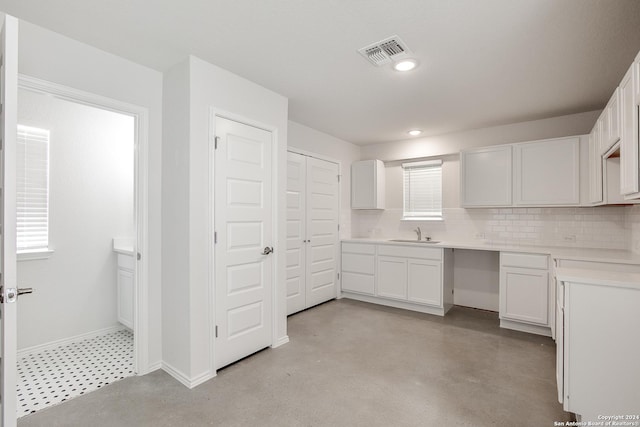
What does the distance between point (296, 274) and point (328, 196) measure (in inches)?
50.7

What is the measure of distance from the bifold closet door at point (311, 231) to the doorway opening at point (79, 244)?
5.94 ft

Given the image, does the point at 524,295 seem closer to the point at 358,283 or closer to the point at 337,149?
the point at 358,283

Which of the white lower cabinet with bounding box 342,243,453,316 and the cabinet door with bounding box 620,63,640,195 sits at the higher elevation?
the cabinet door with bounding box 620,63,640,195

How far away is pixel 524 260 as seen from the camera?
3.45 meters

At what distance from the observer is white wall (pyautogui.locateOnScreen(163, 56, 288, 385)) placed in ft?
7.89

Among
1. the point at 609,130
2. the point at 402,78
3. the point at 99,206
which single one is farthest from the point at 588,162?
the point at 99,206

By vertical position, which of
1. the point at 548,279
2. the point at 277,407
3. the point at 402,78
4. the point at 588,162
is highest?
the point at 402,78

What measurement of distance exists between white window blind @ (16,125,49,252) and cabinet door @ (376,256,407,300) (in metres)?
3.97

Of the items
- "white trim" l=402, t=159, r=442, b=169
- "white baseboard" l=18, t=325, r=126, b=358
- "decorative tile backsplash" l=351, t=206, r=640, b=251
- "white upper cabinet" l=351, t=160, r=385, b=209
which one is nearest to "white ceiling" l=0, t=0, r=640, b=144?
"decorative tile backsplash" l=351, t=206, r=640, b=251

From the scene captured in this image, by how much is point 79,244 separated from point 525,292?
4.97 m

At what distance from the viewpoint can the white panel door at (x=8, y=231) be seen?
1.27 metres

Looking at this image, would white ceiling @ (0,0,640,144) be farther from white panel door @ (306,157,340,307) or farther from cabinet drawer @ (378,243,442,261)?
cabinet drawer @ (378,243,442,261)

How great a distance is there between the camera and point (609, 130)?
2.47 meters

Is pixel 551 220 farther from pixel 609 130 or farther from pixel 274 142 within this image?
pixel 274 142
